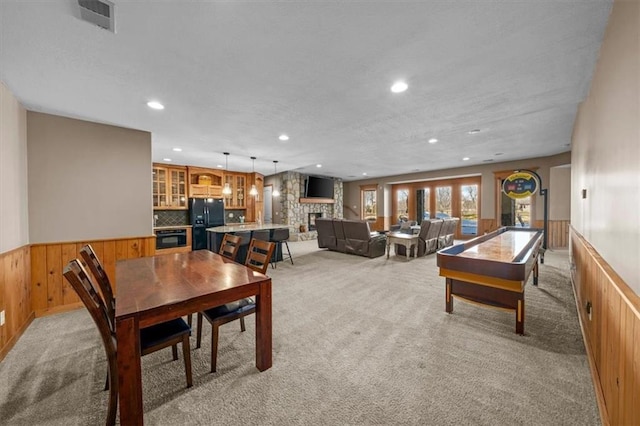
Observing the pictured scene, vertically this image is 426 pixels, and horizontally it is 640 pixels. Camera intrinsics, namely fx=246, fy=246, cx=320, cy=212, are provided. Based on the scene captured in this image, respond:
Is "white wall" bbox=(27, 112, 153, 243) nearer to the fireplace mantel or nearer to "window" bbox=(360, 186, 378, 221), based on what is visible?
the fireplace mantel

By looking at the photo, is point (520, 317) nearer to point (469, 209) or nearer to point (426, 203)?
point (469, 209)

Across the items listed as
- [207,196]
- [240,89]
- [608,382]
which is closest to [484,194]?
[608,382]

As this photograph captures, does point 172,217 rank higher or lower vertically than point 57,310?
higher

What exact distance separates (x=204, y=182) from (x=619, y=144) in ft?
26.5

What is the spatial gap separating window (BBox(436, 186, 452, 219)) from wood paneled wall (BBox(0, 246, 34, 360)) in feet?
33.1

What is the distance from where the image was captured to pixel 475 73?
7.68 feet

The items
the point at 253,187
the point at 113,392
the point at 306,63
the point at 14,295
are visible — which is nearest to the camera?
the point at 113,392

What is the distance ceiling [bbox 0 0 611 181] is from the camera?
5.19ft

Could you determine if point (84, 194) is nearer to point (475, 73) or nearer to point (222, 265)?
point (222, 265)

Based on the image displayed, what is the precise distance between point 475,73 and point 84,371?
13.9ft

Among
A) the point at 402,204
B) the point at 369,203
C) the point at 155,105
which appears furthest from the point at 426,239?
the point at 155,105

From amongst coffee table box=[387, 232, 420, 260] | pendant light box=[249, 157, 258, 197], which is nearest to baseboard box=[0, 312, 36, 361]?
pendant light box=[249, 157, 258, 197]

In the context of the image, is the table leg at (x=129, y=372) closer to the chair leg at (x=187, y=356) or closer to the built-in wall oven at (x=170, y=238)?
the chair leg at (x=187, y=356)

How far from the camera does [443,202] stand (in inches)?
361
